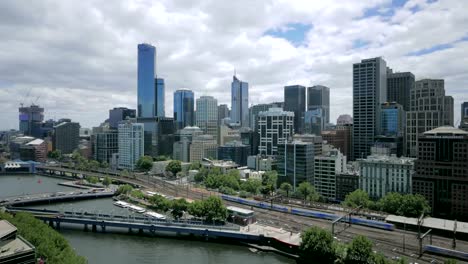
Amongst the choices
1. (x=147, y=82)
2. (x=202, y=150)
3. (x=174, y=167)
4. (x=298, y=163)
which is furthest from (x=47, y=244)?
(x=147, y=82)

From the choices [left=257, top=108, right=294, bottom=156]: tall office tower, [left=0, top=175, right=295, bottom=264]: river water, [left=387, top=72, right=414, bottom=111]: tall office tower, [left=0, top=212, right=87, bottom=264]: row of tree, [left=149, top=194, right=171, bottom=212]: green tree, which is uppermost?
[left=387, top=72, right=414, bottom=111]: tall office tower

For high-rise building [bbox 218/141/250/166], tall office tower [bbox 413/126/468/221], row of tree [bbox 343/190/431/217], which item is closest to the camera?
row of tree [bbox 343/190/431/217]

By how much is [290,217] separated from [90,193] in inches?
2000

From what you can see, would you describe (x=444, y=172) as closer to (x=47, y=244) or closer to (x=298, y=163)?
(x=298, y=163)

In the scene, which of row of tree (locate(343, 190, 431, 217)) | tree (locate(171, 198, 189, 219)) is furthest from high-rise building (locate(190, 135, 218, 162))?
row of tree (locate(343, 190, 431, 217))

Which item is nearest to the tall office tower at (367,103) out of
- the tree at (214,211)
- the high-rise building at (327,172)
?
the high-rise building at (327,172)

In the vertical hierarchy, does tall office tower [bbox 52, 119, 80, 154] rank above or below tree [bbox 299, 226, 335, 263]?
above

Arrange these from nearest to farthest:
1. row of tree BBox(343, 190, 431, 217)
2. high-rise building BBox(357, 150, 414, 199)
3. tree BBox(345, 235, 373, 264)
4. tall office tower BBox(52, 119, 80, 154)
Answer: tree BBox(345, 235, 373, 264) < row of tree BBox(343, 190, 431, 217) < high-rise building BBox(357, 150, 414, 199) < tall office tower BBox(52, 119, 80, 154)

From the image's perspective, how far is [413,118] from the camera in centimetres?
10562

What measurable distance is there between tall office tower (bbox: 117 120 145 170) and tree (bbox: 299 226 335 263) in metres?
106

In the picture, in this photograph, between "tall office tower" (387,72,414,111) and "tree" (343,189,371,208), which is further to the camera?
"tall office tower" (387,72,414,111)

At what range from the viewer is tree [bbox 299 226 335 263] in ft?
121

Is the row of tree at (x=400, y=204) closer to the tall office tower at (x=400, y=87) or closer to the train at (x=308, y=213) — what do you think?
the train at (x=308, y=213)

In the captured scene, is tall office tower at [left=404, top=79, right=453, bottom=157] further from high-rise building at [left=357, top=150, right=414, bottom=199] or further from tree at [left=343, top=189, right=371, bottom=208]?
tree at [left=343, top=189, right=371, bottom=208]
